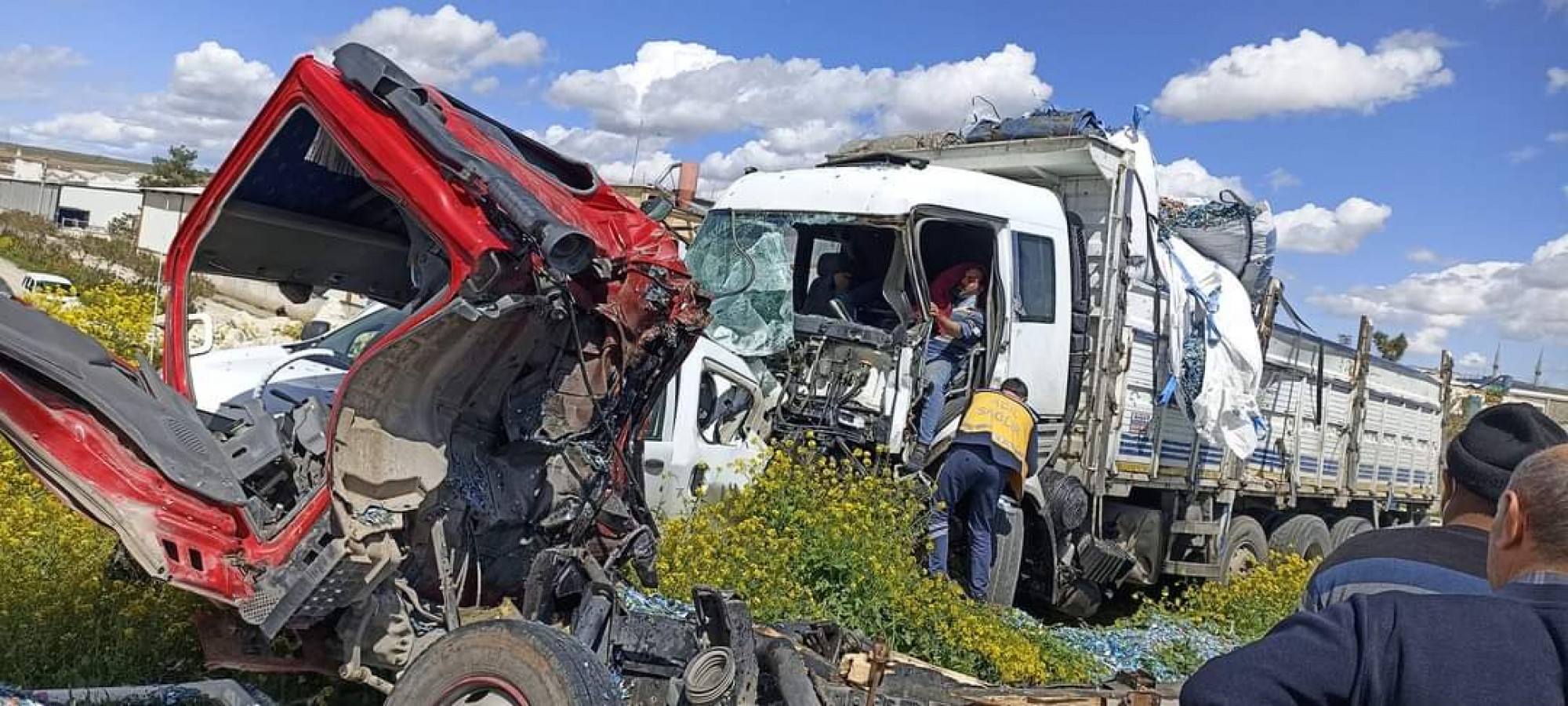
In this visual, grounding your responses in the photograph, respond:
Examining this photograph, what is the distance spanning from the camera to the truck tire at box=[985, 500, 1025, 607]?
7.87 metres

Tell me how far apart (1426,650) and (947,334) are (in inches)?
248

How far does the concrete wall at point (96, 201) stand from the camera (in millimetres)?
46831

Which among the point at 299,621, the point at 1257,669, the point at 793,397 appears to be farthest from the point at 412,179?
the point at 793,397

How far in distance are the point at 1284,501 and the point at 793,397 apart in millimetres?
6166

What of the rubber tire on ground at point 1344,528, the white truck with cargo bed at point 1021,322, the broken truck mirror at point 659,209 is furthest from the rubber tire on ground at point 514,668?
the rubber tire on ground at point 1344,528

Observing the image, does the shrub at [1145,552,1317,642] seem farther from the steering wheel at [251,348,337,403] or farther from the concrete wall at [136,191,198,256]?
the concrete wall at [136,191,198,256]

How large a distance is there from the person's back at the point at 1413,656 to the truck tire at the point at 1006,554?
614 centimetres

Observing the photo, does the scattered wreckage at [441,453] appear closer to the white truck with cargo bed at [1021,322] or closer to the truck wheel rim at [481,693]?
the truck wheel rim at [481,693]

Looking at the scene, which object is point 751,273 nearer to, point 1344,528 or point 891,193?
point 891,193

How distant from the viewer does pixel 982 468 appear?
24.4 feet

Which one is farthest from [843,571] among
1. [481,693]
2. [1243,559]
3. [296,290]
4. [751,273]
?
[1243,559]

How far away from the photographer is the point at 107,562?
509 centimetres

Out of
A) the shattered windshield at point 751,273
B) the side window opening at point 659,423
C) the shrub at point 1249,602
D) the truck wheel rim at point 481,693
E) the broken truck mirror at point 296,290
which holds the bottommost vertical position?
the shrub at point 1249,602

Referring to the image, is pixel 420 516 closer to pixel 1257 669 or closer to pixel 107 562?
pixel 107 562
